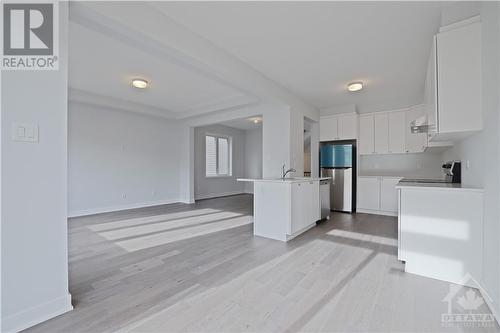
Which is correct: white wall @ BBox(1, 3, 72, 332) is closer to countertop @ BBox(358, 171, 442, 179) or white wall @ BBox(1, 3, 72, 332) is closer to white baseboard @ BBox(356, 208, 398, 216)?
white baseboard @ BBox(356, 208, 398, 216)

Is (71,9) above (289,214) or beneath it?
above

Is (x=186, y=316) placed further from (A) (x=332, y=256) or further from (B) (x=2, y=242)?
(A) (x=332, y=256)

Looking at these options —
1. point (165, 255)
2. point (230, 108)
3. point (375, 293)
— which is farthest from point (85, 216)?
point (375, 293)

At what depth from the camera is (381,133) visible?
202 inches

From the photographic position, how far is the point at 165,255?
105 inches

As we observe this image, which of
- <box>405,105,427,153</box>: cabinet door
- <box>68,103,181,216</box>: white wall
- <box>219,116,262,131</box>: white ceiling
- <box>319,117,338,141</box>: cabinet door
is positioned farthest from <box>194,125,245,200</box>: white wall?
<box>405,105,427,153</box>: cabinet door

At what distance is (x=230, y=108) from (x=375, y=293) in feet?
14.7

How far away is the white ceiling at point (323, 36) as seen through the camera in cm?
214

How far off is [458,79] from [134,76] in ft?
14.0

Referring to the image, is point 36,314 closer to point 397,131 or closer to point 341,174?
point 341,174

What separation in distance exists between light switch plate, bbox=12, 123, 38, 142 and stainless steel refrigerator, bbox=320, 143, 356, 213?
521cm

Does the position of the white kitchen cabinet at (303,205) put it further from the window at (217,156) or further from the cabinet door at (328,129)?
the window at (217,156)

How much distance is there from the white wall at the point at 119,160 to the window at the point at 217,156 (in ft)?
4.12

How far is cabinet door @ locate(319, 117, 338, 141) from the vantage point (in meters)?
5.48
